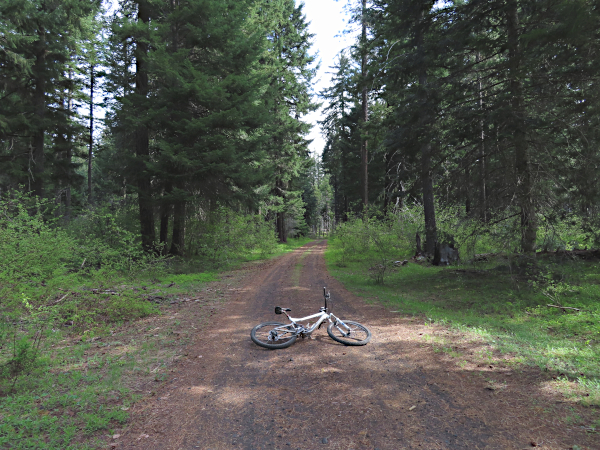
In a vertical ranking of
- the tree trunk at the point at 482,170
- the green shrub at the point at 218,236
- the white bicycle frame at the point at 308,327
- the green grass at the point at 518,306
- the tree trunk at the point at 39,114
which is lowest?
the green grass at the point at 518,306

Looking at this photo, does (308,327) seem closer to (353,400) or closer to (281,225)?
(353,400)

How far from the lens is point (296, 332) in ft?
19.1

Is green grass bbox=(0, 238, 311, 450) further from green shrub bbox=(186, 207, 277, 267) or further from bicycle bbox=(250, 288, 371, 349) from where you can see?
green shrub bbox=(186, 207, 277, 267)

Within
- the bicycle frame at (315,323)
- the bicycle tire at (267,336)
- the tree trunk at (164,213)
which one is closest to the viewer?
the bicycle tire at (267,336)

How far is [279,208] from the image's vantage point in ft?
93.5

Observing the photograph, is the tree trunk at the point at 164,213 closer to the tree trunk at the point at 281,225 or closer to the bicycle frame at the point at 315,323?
the bicycle frame at the point at 315,323

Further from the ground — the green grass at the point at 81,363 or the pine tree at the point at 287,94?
the pine tree at the point at 287,94

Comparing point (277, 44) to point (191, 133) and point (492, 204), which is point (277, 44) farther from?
point (492, 204)

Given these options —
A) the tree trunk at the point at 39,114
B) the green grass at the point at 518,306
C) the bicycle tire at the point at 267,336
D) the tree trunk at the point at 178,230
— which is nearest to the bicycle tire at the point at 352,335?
the bicycle tire at the point at 267,336

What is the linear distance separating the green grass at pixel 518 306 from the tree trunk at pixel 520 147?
1255mm

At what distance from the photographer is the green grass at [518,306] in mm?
4953

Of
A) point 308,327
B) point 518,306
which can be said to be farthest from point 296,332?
point 518,306

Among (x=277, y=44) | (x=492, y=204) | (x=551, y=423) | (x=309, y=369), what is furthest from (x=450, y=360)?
(x=277, y=44)

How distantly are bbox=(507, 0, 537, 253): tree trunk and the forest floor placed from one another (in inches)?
192
